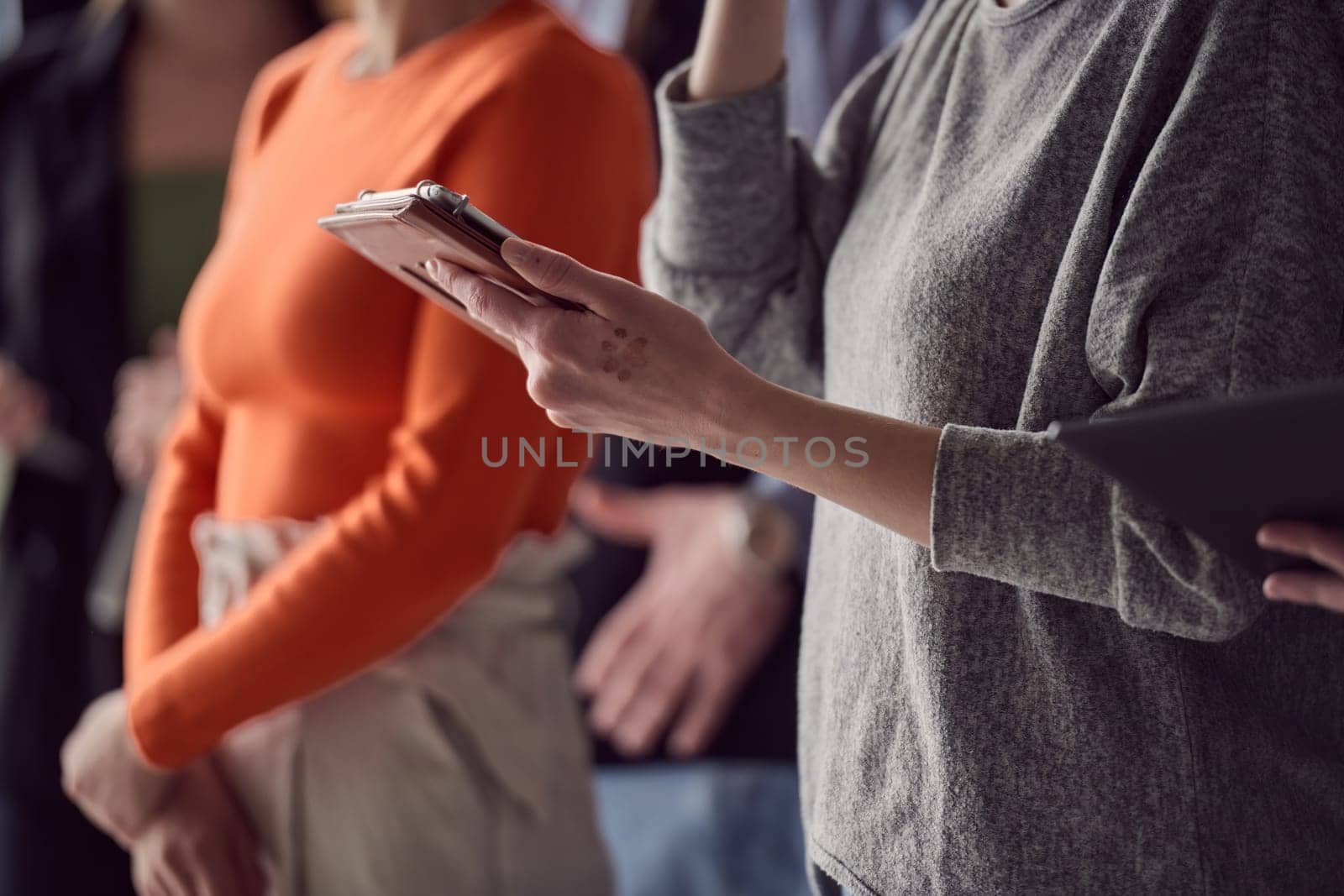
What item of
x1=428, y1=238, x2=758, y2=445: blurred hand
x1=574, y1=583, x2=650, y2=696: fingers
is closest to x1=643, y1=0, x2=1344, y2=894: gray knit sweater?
x1=428, y1=238, x2=758, y2=445: blurred hand

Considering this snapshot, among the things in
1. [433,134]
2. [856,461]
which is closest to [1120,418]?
[856,461]

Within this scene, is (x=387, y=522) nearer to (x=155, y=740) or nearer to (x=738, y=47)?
(x=155, y=740)

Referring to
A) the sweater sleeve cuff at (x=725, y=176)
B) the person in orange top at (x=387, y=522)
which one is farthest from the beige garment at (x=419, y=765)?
the sweater sleeve cuff at (x=725, y=176)

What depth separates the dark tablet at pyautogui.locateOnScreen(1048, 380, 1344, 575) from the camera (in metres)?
0.46

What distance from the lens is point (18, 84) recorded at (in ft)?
5.46

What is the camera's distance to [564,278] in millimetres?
614

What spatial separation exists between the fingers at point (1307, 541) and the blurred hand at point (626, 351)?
0.25 m

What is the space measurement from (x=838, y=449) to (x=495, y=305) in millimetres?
191

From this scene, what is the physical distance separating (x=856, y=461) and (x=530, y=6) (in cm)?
57

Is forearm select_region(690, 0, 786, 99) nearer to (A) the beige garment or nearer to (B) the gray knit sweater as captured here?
(B) the gray knit sweater

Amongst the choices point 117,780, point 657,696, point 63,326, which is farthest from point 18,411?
point 657,696

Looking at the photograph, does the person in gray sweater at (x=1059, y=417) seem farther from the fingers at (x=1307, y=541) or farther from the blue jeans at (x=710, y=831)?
the blue jeans at (x=710, y=831)

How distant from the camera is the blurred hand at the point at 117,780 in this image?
957mm

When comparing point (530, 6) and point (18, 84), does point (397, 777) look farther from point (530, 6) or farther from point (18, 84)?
point (18, 84)
